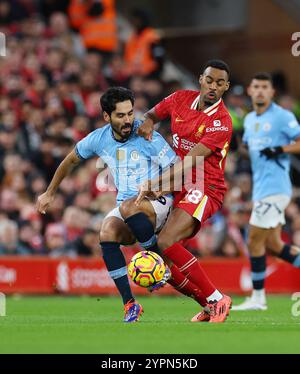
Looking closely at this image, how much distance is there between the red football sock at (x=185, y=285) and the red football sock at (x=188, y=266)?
0.16 meters

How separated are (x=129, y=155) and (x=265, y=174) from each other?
10.8 ft

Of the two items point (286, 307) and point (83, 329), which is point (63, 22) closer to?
point (286, 307)

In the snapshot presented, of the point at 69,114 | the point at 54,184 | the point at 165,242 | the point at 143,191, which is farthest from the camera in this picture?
the point at 69,114

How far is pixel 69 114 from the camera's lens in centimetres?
1986

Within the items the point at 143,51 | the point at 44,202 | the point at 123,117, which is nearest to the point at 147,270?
the point at 44,202

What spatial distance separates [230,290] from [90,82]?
4.88 meters

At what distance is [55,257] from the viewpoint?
1762cm

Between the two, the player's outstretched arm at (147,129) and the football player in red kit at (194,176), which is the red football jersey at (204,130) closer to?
the football player in red kit at (194,176)

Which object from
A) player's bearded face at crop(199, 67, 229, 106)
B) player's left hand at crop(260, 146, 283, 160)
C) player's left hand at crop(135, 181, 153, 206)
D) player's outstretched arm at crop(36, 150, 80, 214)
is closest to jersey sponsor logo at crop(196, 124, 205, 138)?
player's bearded face at crop(199, 67, 229, 106)

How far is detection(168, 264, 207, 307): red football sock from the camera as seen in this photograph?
10914 millimetres

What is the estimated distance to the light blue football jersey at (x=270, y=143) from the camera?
13844mm

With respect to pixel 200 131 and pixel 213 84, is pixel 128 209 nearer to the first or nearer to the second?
pixel 200 131
